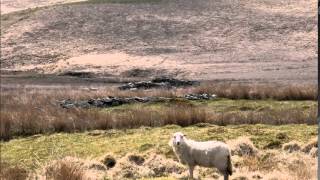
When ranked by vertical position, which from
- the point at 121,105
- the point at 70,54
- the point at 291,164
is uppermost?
the point at 291,164

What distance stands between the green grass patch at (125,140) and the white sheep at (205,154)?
3.92m

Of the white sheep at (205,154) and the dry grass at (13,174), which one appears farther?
the dry grass at (13,174)

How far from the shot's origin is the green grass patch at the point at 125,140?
67.3 feet

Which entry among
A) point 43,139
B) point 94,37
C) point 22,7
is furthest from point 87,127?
point 22,7

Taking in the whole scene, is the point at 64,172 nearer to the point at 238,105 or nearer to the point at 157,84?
the point at 238,105

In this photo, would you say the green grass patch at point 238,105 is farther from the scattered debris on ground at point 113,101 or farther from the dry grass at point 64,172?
the dry grass at point 64,172

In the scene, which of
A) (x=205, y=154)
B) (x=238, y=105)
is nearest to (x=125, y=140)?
(x=205, y=154)

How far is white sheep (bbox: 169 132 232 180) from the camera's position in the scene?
1405 centimetres

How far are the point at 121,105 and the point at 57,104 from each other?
3.15 m

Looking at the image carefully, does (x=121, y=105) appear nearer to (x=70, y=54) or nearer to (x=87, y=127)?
(x=87, y=127)

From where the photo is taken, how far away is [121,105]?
34438 mm

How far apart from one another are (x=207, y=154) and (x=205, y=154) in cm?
11

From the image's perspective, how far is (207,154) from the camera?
14.4m

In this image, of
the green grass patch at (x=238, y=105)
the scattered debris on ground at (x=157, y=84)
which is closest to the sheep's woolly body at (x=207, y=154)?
the green grass patch at (x=238, y=105)
